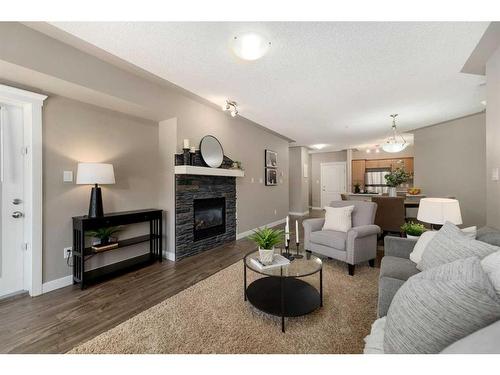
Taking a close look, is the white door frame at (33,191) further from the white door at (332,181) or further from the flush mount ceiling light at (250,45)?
the white door at (332,181)

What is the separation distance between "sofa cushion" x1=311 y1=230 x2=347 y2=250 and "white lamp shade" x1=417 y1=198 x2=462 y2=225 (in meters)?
0.88

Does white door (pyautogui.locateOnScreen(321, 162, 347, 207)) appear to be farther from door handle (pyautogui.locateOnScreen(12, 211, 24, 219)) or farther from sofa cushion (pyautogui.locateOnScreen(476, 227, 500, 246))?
door handle (pyautogui.locateOnScreen(12, 211, 24, 219))

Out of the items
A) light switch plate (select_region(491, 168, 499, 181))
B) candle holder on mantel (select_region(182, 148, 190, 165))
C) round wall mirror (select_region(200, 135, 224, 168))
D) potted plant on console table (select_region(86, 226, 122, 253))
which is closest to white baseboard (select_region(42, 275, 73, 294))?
potted plant on console table (select_region(86, 226, 122, 253))

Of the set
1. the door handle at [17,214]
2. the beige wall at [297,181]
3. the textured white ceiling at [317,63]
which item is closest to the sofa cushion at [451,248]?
the textured white ceiling at [317,63]

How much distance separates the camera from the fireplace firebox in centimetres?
361

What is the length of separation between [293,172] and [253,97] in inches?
195

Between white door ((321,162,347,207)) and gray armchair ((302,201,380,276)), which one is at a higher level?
white door ((321,162,347,207))

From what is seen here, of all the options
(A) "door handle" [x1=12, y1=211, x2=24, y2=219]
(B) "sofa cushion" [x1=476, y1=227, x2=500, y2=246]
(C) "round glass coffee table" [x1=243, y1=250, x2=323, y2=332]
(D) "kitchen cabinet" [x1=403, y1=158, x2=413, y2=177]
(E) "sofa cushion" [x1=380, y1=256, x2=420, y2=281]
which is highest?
(D) "kitchen cabinet" [x1=403, y1=158, x2=413, y2=177]

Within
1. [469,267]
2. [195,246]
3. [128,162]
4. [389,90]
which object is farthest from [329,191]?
[469,267]

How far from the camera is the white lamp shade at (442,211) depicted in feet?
6.66

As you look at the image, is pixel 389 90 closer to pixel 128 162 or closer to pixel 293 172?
pixel 128 162

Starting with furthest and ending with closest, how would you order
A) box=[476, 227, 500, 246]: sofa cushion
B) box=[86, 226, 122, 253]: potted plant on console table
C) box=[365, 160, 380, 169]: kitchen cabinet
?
box=[365, 160, 380, 169]: kitchen cabinet
box=[86, 226, 122, 253]: potted plant on console table
box=[476, 227, 500, 246]: sofa cushion

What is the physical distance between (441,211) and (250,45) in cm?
232

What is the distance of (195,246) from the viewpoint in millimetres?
3516
